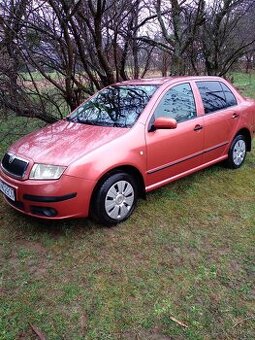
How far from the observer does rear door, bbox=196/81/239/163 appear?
472 centimetres

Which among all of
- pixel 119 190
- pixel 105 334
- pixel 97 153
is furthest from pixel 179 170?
pixel 105 334

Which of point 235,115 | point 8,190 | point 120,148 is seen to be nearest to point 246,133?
point 235,115

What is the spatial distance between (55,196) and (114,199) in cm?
67

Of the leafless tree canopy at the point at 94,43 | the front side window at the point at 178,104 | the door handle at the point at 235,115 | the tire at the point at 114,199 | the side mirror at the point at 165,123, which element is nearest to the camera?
the tire at the point at 114,199

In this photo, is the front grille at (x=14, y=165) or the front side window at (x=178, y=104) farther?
the front side window at (x=178, y=104)

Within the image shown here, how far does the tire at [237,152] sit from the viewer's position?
5.26 metres

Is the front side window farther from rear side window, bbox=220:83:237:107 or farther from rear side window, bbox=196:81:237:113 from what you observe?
rear side window, bbox=220:83:237:107

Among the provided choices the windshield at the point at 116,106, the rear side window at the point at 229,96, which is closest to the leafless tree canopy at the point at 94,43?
the windshield at the point at 116,106

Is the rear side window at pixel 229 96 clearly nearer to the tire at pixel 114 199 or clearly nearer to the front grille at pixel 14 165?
the tire at pixel 114 199

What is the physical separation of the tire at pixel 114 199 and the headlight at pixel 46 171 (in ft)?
1.53

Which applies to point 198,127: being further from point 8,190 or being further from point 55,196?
point 8,190

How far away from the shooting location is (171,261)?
3197 mm

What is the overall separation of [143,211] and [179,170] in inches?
28.9

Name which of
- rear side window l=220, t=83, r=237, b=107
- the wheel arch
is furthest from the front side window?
the wheel arch
